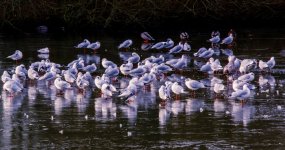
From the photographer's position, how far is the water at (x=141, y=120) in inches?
515

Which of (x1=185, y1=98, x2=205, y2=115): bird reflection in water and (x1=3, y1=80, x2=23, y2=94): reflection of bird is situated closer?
(x1=185, y1=98, x2=205, y2=115): bird reflection in water

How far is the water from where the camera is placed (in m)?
13.1

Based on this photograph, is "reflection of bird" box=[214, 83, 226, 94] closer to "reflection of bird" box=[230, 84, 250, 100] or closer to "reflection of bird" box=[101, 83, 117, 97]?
"reflection of bird" box=[230, 84, 250, 100]

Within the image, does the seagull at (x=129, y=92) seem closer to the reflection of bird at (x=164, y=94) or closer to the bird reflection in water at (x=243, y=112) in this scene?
the reflection of bird at (x=164, y=94)

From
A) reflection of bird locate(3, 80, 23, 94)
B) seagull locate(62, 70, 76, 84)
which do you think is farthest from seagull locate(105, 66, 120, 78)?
reflection of bird locate(3, 80, 23, 94)

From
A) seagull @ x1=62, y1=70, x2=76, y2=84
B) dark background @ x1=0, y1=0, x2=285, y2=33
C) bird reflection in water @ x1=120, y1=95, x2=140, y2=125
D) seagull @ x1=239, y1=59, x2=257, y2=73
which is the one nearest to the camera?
bird reflection in water @ x1=120, y1=95, x2=140, y2=125

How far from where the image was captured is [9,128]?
14203 millimetres

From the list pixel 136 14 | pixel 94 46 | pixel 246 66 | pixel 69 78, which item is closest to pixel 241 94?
pixel 246 66

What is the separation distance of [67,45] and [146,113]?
13.3m

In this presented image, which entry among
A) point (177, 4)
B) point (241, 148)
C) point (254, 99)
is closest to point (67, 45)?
point (177, 4)

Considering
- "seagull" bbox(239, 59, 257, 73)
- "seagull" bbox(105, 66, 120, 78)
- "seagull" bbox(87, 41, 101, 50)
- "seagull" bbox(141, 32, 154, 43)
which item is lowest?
"seagull" bbox(105, 66, 120, 78)

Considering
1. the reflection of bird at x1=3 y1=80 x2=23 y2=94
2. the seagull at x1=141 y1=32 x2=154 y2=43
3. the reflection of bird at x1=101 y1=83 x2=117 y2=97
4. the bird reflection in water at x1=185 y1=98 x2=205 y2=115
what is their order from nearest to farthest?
the bird reflection in water at x1=185 y1=98 x2=205 y2=115 → the reflection of bird at x1=101 y1=83 x2=117 y2=97 → the reflection of bird at x1=3 y1=80 x2=23 y2=94 → the seagull at x1=141 y1=32 x2=154 y2=43

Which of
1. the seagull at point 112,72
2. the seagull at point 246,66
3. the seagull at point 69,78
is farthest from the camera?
the seagull at point 246,66

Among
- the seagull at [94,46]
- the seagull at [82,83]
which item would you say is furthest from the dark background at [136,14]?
the seagull at [82,83]
